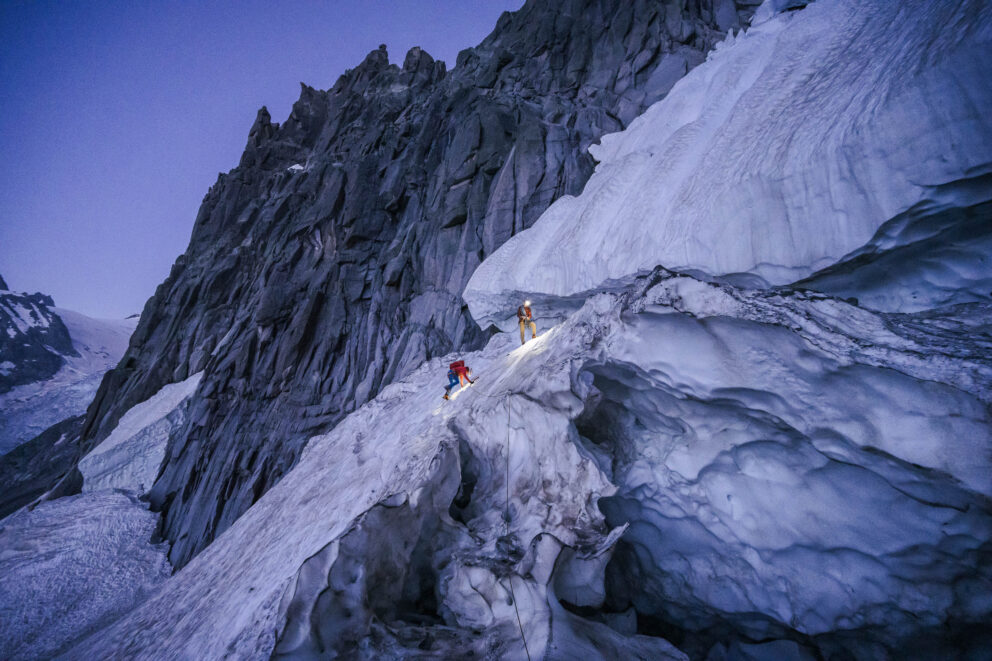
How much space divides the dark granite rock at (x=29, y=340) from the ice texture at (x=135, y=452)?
1297 inches

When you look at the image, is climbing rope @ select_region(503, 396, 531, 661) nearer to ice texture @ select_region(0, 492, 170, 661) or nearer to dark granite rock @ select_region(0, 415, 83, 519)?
ice texture @ select_region(0, 492, 170, 661)

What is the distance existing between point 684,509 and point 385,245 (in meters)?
19.6

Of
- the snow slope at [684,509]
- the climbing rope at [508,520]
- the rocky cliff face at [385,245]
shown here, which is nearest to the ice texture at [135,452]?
the rocky cliff face at [385,245]

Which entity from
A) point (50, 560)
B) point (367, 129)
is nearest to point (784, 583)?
point (50, 560)

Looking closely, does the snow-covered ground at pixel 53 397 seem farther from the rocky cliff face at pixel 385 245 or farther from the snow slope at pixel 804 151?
the snow slope at pixel 804 151

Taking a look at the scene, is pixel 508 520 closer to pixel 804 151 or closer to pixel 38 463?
pixel 804 151

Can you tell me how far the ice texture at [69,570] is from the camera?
387 inches

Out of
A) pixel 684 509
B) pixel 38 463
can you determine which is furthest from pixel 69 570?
pixel 38 463

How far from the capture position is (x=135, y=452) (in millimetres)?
17797

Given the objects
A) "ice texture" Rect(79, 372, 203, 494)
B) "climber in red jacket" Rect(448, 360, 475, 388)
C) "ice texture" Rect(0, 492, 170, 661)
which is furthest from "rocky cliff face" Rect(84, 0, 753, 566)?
"climber in red jacket" Rect(448, 360, 475, 388)

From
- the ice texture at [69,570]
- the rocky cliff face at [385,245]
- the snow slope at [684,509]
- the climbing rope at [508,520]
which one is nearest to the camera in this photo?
the snow slope at [684,509]

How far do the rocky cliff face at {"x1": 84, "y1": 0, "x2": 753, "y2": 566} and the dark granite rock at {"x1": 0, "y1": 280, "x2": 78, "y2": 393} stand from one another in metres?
26.0

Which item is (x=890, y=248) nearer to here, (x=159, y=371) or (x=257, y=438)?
(x=257, y=438)

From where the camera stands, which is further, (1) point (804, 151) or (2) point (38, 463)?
(2) point (38, 463)
